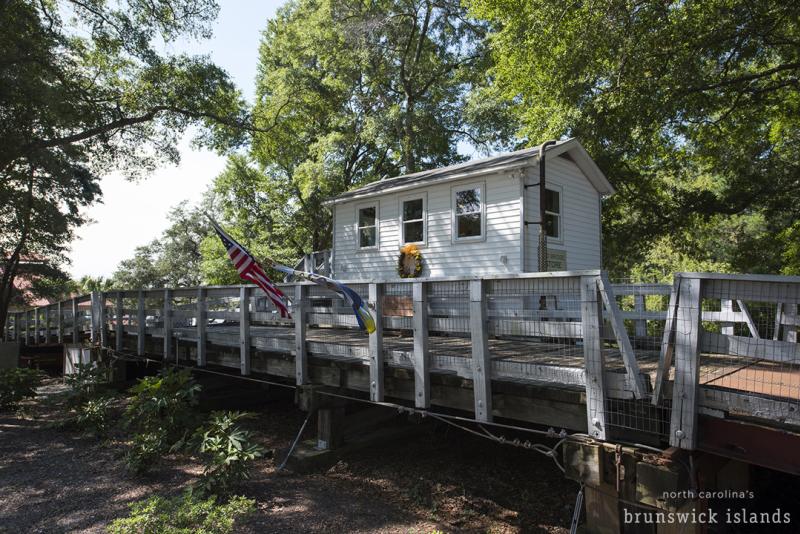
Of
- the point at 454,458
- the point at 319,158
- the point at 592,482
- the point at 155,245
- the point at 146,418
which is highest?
the point at 319,158

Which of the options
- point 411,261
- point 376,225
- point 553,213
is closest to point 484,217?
point 553,213

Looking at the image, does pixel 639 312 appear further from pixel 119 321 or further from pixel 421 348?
pixel 119 321

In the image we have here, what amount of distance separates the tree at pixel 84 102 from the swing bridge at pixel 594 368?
7.91 meters

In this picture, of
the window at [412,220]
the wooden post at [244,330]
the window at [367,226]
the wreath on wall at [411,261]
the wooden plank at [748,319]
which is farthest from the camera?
Answer: the window at [367,226]

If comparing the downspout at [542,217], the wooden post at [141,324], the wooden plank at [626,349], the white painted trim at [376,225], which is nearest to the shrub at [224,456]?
the wooden plank at [626,349]

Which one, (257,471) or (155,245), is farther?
(155,245)

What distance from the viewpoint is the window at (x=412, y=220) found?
1313 centimetres

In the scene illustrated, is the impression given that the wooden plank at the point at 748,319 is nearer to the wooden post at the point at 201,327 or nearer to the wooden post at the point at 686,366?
the wooden post at the point at 686,366

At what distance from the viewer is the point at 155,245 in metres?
45.1

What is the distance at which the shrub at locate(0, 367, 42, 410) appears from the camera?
11.0 metres

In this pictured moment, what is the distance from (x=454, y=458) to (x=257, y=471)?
2.98 m

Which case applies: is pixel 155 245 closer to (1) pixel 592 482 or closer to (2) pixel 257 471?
(2) pixel 257 471

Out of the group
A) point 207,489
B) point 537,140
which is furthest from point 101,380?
point 537,140

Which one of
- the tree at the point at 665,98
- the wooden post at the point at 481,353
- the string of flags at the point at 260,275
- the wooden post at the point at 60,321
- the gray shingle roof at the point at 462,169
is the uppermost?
the tree at the point at 665,98
